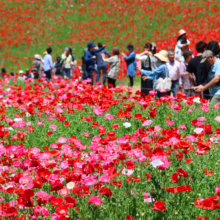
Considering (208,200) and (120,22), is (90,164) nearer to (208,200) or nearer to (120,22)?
(208,200)

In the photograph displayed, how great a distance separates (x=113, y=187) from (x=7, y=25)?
26.1 m

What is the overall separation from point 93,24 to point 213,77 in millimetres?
Answer: 20525

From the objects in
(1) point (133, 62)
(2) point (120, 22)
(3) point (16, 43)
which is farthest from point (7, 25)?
(1) point (133, 62)

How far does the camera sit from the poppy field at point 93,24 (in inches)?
946

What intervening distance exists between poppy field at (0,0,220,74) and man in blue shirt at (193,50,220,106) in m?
14.9

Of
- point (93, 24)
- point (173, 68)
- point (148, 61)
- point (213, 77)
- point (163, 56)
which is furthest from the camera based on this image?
point (93, 24)

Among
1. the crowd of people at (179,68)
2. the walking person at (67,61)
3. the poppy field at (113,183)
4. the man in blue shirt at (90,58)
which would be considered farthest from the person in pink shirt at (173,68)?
the walking person at (67,61)

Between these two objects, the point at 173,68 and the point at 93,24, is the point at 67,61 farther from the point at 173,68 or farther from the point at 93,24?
the point at 93,24

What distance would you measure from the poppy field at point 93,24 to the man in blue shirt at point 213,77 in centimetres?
1488

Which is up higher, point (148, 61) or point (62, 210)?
point (148, 61)

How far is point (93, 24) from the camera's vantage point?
26797mm

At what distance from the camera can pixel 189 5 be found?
26.5m

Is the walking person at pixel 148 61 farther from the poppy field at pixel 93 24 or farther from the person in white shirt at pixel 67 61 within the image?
the poppy field at pixel 93 24

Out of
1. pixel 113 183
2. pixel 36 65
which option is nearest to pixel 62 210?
pixel 113 183
